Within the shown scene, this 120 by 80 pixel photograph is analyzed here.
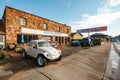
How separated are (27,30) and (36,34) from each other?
2431 mm

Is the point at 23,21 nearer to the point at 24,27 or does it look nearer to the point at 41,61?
the point at 24,27

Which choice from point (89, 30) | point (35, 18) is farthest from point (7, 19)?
point (89, 30)

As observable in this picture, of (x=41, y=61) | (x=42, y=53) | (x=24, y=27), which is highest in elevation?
(x=24, y=27)

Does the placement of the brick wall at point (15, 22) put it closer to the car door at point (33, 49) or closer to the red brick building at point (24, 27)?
the red brick building at point (24, 27)

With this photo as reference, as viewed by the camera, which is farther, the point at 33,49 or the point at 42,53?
the point at 33,49

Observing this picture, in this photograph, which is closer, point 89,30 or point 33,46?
point 33,46

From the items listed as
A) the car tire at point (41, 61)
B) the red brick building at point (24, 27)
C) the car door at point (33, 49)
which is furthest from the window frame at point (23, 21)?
the car tire at point (41, 61)

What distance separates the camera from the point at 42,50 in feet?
27.8

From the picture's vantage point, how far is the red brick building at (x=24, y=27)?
53.1ft

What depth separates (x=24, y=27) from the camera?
1861 cm

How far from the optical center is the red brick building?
1619 cm

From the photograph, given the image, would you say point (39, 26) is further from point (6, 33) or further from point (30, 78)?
point (30, 78)

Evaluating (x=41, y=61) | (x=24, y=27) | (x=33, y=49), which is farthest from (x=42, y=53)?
(x=24, y=27)

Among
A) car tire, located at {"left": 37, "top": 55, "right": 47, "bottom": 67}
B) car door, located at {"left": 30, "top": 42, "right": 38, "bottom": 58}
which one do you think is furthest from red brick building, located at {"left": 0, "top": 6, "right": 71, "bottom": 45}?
car tire, located at {"left": 37, "top": 55, "right": 47, "bottom": 67}
